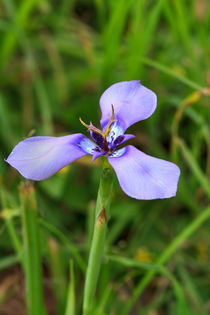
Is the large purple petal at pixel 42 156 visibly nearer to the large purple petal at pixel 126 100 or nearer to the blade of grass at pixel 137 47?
the large purple petal at pixel 126 100

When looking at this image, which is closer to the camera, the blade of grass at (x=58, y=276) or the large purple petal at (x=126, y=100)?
the large purple petal at (x=126, y=100)

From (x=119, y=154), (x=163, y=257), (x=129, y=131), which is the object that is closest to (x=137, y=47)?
(x=129, y=131)

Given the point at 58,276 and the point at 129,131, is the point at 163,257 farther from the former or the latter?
the point at 129,131

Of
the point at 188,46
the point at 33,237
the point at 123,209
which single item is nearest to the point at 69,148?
the point at 33,237

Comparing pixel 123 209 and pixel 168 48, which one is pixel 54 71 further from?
pixel 123 209

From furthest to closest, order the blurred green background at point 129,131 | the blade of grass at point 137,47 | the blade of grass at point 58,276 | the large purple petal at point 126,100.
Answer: the blade of grass at point 137,47, the blurred green background at point 129,131, the blade of grass at point 58,276, the large purple petal at point 126,100

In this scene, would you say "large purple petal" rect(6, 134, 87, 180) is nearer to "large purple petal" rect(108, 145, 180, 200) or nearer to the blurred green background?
"large purple petal" rect(108, 145, 180, 200)

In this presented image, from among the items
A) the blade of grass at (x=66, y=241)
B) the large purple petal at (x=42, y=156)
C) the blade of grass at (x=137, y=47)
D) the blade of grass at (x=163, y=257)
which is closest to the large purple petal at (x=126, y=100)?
the large purple petal at (x=42, y=156)

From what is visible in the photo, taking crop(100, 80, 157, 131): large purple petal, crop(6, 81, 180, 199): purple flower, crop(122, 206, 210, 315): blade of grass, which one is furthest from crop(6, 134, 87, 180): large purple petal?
crop(122, 206, 210, 315): blade of grass
